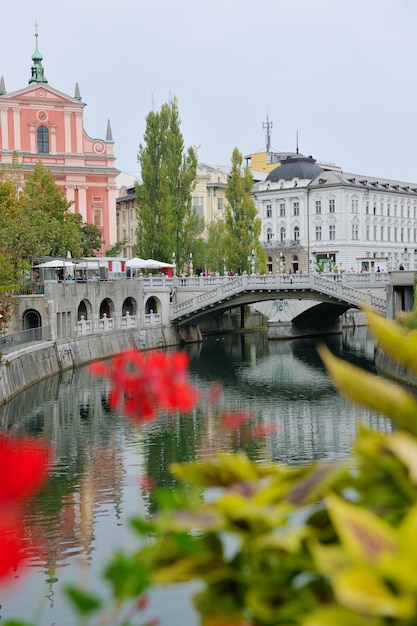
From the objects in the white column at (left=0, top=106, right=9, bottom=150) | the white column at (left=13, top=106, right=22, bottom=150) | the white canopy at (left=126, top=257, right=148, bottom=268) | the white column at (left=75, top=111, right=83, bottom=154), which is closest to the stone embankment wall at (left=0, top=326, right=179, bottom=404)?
→ the white canopy at (left=126, top=257, right=148, bottom=268)

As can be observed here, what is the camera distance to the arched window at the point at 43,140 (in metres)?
60.9

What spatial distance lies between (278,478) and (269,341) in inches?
2093

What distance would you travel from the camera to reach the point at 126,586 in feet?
8.42

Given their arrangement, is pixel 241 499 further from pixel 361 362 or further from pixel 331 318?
pixel 331 318

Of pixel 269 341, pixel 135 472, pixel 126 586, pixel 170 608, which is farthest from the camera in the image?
pixel 269 341

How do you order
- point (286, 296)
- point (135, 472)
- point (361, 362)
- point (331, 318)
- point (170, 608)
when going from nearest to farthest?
point (170, 608), point (135, 472), point (361, 362), point (286, 296), point (331, 318)

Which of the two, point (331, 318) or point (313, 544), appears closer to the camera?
point (313, 544)

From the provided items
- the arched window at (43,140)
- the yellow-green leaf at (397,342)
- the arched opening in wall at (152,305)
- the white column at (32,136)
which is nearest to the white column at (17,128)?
the white column at (32,136)

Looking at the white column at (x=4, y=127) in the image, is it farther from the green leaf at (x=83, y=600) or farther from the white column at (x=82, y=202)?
the green leaf at (x=83, y=600)

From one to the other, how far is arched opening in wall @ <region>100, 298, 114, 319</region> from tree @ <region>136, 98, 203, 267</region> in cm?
829

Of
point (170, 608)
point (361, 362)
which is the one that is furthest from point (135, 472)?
point (361, 362)

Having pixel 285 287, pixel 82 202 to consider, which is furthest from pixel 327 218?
pixel 285 287

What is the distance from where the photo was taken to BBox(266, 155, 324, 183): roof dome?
3073 inches

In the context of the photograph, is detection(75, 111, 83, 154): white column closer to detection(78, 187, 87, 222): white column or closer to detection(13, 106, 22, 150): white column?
detection(78, 187, 87, 222): white column
